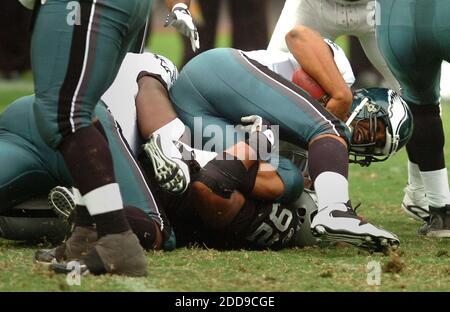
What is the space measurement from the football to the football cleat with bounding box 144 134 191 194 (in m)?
0.61

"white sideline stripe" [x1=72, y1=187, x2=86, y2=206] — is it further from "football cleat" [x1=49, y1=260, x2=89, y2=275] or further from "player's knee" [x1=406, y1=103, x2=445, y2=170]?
"player's knee" [x1=406, y1=103, x2=445, y2=170]

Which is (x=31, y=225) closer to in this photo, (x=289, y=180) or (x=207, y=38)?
(x=289, y=180)

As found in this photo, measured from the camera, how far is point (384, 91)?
4770 millimetres

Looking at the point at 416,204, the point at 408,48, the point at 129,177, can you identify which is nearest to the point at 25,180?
the point at 129,177

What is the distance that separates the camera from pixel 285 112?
14.4ft

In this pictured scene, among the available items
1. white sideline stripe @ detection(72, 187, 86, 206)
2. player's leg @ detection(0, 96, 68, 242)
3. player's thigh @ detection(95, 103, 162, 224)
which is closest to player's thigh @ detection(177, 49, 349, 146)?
player's thigh @ detection(95, 103, 162, 224)

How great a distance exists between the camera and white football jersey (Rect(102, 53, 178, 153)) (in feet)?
14.9

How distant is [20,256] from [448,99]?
1012 cm

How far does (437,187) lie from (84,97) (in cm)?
208

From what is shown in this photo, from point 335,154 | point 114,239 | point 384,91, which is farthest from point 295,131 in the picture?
point 114,239

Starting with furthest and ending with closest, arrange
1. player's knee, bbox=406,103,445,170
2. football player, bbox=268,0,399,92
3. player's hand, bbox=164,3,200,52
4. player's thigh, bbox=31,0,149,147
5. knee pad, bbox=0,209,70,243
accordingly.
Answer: football player, bbox=268,0,399,92 → player's knee, bbox=406,103,445,170 → player's hand, bbox=164,3,200,52 → knee pad, bbox=0,209,70,243 → player's thigh, bbox=31,0,149,147

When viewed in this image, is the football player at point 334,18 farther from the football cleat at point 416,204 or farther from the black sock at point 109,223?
the black sock at point 109,223

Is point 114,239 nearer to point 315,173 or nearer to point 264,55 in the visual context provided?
point 315,173

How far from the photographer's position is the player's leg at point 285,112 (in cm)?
413
